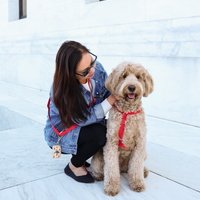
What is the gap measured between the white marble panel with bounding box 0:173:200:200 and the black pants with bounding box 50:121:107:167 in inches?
8.9

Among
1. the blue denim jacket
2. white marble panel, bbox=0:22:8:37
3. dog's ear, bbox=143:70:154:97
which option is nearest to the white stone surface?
the blue denim jacket

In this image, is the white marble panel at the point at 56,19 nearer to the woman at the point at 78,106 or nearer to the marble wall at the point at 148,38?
the marble wall at the point at 148,38

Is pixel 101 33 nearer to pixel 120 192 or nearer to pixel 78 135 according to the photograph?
pixel 78 135

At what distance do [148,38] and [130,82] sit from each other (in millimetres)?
2225

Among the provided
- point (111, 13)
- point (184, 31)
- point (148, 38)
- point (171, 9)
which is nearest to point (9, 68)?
point (111, 13)

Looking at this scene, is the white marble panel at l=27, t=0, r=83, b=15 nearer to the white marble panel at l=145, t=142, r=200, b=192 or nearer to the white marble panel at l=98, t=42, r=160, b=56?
the white marble panel at l=98, t=42, r=160, b=56

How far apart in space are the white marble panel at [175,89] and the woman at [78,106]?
1679mm

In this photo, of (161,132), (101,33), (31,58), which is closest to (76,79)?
(161,132)

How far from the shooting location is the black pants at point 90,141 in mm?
2070

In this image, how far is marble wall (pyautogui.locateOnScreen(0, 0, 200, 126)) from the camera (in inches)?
137

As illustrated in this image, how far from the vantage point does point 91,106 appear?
2232 millimetres

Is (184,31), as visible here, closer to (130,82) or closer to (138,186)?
(130,82)

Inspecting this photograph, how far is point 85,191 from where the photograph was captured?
6.68 ft

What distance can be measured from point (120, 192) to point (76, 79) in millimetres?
948
